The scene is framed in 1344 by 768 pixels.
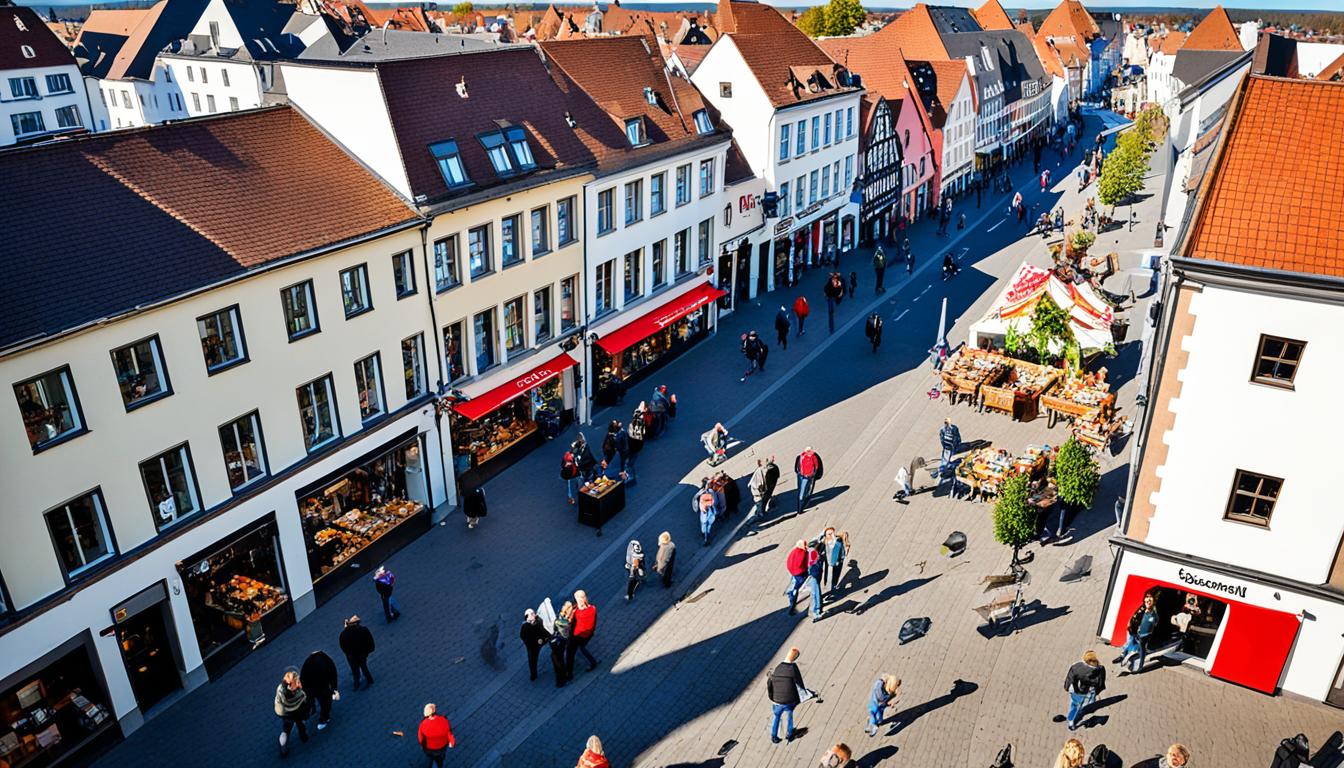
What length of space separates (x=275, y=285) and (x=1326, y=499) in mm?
18923

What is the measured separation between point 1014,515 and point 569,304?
46.8 ft

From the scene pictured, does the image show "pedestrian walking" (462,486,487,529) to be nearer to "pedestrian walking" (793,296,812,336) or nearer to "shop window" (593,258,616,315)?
"shop window" (593,258,616,315)

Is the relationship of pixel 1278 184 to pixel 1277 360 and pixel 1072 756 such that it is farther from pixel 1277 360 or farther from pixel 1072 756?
pixel 1072 756

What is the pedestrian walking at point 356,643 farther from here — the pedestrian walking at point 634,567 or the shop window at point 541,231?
the shop window at point 541,231

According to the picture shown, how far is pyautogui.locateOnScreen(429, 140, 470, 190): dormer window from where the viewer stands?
23.9 m

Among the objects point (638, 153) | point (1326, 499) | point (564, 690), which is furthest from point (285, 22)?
point (1326, 499)

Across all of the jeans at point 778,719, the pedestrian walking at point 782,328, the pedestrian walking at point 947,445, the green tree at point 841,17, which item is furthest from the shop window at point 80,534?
the green tree at point 841,17

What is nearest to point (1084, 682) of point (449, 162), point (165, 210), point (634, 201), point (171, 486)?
point (171, 486)

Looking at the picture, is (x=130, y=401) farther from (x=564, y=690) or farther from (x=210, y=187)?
(x=564, y=690)

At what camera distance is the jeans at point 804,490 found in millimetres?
24203

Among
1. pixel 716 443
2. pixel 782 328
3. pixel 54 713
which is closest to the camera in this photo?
pixel 54 713

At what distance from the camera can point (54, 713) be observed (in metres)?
16.5

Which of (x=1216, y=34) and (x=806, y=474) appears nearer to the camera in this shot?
(x=806, y=474)

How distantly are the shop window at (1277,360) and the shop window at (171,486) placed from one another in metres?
18.4
